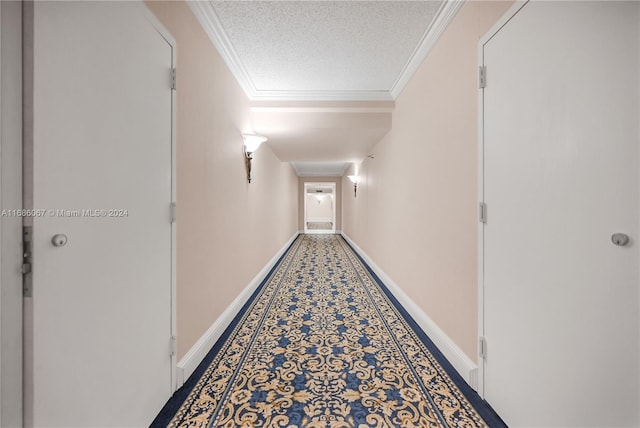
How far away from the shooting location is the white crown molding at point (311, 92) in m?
1.79

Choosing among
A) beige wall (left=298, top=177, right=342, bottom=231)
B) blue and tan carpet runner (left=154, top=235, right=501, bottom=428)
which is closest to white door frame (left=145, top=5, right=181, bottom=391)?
blue and tan carpet runner (left=154, top=235, right=501, bottom=428)

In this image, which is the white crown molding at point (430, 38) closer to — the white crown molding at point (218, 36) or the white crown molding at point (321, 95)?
the white crown molding at point (321, 95)

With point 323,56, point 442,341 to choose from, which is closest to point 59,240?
point 442,341

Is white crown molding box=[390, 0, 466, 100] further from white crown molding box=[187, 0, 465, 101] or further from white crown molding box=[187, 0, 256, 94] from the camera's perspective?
white crown molding box=[187, 0, 256, 94]

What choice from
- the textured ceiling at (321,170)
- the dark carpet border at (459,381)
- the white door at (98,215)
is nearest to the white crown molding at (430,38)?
the white door at (98,215)

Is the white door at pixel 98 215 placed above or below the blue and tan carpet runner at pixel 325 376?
above

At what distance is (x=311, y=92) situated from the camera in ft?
10.5

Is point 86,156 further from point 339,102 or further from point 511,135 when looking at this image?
point 339,102

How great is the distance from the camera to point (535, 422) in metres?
1.14

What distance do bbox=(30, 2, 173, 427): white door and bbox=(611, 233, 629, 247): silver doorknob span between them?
73.6 inches

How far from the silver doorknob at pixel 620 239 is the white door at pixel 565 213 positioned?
0.04 feet

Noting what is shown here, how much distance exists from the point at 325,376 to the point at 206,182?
1.62 metres

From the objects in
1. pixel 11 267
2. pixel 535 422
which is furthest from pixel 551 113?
pixel 11 267

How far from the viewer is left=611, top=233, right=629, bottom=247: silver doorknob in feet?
2.69
